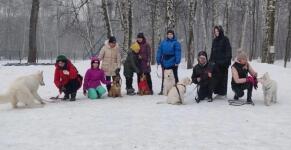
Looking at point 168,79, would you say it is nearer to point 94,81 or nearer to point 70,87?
point 94,81

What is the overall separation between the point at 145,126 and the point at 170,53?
4.31m

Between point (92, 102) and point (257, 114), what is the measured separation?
4.07 metres

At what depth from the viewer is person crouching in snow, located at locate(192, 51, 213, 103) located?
1001cm

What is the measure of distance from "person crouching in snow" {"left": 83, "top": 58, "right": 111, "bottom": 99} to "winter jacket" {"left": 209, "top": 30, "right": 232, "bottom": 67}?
3113mm

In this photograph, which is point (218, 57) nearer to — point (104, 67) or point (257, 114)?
point (257, 114)

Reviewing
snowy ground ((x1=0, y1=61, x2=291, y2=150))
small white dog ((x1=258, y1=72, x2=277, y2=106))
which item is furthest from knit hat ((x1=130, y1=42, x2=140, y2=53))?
small white dog ((x1=258, y1=72, x2=277, y2=106))

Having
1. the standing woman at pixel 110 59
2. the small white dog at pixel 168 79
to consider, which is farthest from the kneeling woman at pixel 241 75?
the standing woman at pixel 110 59

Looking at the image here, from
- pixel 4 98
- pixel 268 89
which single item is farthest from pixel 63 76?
pixel 268 89

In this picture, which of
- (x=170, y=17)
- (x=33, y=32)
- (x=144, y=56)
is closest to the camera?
(x=144, y=56)

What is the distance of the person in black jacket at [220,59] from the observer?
32.9 feet

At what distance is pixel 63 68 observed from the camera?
1035 cm

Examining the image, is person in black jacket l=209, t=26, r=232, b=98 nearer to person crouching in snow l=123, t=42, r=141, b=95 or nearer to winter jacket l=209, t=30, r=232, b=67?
winter jacket l=209, t=30, r=232, b=67

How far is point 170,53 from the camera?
11.0 m

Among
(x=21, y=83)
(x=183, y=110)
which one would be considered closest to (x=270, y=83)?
(x=183, y=110)
